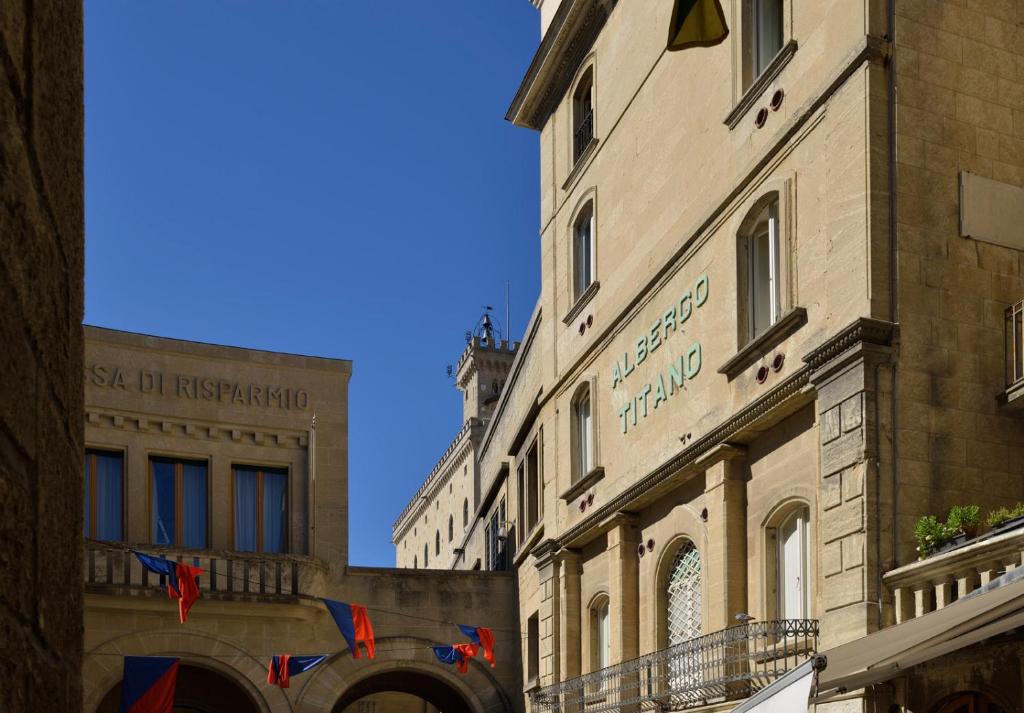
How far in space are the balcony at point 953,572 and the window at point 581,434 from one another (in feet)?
31.0

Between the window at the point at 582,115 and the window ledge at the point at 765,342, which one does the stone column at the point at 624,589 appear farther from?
the window at the point at 582,115

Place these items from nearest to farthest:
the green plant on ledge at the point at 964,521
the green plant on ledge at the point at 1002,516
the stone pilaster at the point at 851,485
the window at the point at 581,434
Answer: the green plant on ledge at the point at 1002,516
the green plant on ledge at the point at 964,521
the stone pilaster at the point at 851,485
the window at the point at 581,434

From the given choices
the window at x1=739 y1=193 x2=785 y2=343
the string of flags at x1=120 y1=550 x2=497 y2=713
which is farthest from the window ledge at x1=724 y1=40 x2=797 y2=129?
the string of flags at x1=120 y1=550 x2=497 y2=713

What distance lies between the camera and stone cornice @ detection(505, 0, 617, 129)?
22781mm

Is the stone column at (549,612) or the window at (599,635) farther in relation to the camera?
the stone column at (549,612)

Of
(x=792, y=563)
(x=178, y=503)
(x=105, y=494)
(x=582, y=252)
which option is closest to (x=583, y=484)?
(x=582, y=252)

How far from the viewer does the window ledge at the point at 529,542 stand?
24656mm

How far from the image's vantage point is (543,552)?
23.2 metres

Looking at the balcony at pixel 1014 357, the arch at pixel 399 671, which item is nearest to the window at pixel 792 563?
the balcony at pixel 1014 357

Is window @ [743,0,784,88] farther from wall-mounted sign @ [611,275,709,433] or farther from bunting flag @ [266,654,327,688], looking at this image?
bunting flag @ [266,654,327,688]

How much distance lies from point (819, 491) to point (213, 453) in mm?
15420

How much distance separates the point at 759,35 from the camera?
17438 mm

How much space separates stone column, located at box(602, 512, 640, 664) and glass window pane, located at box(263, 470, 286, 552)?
9.25 m

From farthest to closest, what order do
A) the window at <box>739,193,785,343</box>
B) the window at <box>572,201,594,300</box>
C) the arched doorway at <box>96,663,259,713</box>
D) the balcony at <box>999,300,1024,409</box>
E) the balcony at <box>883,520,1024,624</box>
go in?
the arched doorway at <box>96,663,259,713</box> < the window at <box>572,201,594,300</box> < the window at <box>739,193,785,343</box> < the balcony at <box>999,300,1024,409</box> < the balcony at <box>883,520,1024,624</box>
